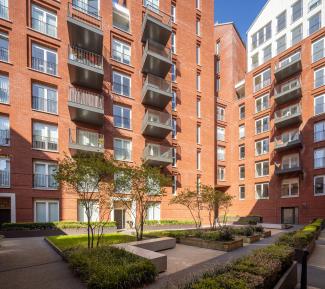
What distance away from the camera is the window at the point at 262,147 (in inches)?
1277

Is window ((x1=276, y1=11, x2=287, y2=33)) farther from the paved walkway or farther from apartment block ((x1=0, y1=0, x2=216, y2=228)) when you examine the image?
the paved walkway

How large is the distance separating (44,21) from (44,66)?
4090mm

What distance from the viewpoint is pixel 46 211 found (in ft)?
62.2

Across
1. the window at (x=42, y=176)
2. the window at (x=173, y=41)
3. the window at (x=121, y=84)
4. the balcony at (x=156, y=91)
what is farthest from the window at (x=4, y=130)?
the window at (x=173, y=41)

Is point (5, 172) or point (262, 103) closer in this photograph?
point (5, 172)

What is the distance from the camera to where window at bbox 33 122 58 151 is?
19281mm

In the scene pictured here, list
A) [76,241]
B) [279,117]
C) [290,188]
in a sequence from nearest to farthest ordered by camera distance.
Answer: [76,241] → [290,188] → [279,117]

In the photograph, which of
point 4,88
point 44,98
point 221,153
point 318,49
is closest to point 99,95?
point 44,98

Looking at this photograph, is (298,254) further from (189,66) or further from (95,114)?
(189,66)

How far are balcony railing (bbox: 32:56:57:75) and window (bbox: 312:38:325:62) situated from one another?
1138 inches

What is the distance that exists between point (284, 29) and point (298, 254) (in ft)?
114

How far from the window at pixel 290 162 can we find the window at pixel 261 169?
2.41 metres

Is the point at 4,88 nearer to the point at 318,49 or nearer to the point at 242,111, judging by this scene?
the point at 242,111

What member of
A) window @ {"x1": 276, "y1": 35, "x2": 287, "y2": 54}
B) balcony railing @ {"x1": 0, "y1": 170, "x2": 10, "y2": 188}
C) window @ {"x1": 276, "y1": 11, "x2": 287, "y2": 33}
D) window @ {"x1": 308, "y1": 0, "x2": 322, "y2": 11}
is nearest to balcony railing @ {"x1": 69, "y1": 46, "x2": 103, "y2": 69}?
balcony railing @ {"x1": 0, "y1": 170, "x2": 10, "y2": 188}
